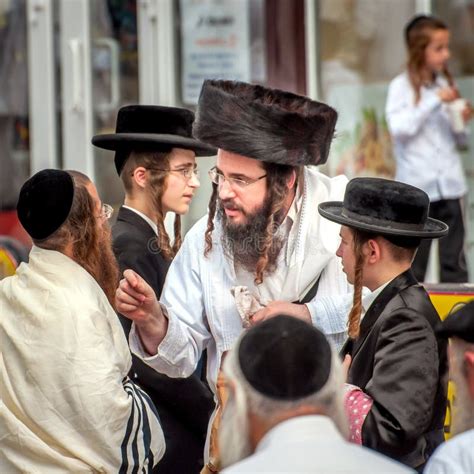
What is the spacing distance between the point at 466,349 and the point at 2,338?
1543 millimetres

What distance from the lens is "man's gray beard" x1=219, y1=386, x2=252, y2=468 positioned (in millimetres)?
2703

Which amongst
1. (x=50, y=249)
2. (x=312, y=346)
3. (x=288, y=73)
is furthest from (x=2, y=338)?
(x=288, y=73)

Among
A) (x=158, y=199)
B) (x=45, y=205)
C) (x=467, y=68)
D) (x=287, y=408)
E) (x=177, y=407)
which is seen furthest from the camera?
(x=467, y=68)

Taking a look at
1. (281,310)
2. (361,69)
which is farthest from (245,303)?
(361,69)

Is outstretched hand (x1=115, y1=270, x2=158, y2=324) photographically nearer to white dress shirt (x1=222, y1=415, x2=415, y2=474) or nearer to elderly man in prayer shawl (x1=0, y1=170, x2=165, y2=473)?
elderly man in prayer shawl (x1=0, y1=170, x2=165, y2=473)

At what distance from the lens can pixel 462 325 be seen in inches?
122

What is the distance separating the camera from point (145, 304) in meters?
4.12

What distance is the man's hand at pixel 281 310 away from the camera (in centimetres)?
412

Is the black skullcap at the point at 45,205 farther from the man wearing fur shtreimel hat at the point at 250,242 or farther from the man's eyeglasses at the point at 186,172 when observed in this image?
the man's eyeglasses at the point at 186,172

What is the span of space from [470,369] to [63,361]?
4.42 ft

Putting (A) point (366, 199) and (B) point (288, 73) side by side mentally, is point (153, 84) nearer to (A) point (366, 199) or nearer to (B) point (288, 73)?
(B) point (288, 73)

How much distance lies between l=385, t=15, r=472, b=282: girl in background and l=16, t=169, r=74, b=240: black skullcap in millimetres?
4292

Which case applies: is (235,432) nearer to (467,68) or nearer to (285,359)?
(285,359)

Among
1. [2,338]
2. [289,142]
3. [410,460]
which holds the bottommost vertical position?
[410,460]
